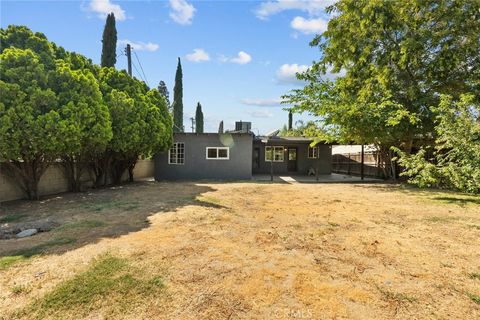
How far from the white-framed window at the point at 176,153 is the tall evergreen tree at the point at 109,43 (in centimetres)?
742

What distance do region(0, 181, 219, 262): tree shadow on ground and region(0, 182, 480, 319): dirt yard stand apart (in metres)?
0.04

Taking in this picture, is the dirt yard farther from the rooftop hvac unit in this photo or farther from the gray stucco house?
the rooftop hvac unit

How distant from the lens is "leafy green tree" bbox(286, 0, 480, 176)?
40.6 feet

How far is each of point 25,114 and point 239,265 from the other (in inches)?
280

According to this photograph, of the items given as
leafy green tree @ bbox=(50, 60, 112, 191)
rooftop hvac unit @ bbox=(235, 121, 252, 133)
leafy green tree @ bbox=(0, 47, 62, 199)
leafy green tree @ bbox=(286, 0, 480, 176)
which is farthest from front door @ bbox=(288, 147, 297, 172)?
leafy green tree @ bbox=(0, 47, 62, 199)

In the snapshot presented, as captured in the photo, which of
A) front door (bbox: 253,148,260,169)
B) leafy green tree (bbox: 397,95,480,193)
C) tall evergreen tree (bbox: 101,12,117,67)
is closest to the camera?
leafy green tree (bbox: 397,95,480,193)

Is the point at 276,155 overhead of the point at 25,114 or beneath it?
beneath

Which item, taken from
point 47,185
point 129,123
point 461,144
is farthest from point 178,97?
point 461,144

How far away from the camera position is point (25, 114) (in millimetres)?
7305

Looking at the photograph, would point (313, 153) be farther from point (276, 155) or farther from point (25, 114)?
point (25, 114)

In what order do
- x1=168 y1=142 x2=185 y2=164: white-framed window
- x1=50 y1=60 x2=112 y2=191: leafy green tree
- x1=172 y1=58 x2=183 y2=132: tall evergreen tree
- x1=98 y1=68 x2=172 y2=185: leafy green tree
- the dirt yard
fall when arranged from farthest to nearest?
x1=172 y1=58 x2=183 y2=132: tall evergreen tree < x1=168 y1=142 x2=185 y2=164: white-framed window < x1=98 y1=68 x2=172 y2=185: leafy green tree < x1=50 y1=60 x2=112 y2=191: leafy green tree < the dirt yard

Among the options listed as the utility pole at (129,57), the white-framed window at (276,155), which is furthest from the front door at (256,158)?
the utility pole at (129,57)

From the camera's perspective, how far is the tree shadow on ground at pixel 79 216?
4.54 metres

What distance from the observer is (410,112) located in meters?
13.7
